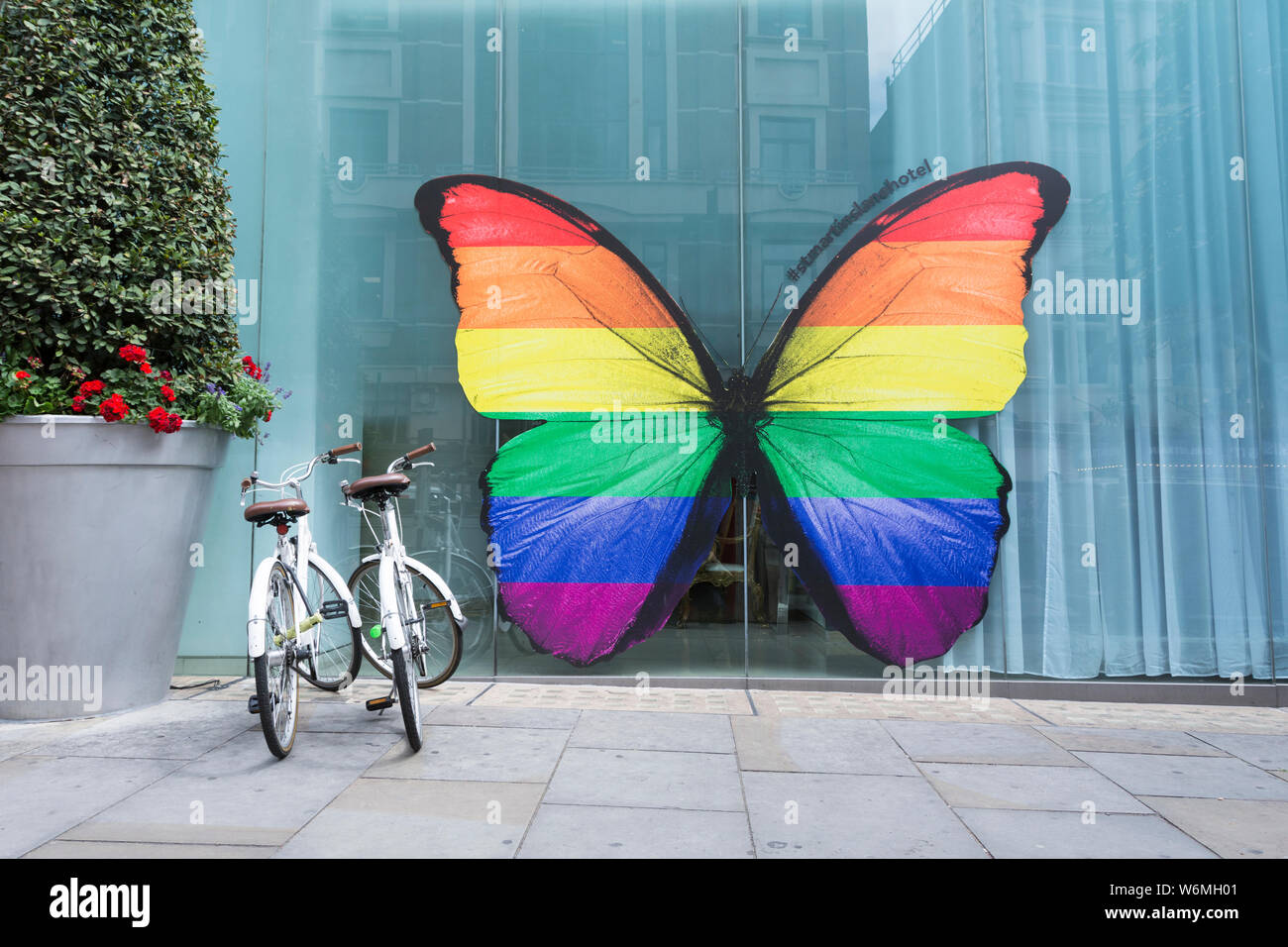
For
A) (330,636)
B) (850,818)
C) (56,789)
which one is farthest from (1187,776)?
(56,789)

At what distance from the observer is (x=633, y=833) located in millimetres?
2766

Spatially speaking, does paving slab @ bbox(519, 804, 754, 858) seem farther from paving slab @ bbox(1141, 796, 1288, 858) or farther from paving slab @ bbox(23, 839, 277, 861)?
paving slab @ bbox(1141, 796, 1288, 858)

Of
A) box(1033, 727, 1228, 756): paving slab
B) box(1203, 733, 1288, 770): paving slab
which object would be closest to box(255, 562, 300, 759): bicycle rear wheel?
box(1033, 727, 1228, 756): paving slab

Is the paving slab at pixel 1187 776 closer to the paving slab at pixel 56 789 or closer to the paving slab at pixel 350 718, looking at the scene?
the paving slab at pixel 350 718

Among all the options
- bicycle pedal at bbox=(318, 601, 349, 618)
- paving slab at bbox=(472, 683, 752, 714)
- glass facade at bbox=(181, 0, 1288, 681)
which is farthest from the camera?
glass facade at bbox=(181, 0, 1288, 681)

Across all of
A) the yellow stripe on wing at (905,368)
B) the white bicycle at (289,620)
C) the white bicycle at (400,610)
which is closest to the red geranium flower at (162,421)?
the white bicycle at (289,620)

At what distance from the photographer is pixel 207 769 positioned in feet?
11.0

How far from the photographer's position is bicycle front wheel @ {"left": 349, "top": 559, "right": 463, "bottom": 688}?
3.89 m

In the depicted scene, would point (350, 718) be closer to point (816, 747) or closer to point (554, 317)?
point (816, 747)

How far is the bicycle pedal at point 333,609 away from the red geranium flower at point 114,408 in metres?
1.31

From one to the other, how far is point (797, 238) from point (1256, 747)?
138 inches

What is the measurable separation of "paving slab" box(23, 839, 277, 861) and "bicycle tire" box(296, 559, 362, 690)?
140 cm
